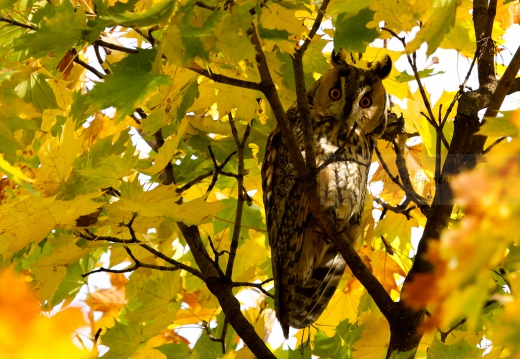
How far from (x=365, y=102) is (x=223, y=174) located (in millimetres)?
631

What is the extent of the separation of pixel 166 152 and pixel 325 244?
86 centimetres

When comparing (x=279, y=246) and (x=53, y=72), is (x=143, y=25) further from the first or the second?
(x=279, y=246)

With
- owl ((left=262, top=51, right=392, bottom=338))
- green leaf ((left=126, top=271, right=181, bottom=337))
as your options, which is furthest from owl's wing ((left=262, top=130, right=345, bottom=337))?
green leaf ((left=126, top=271, right=181, bottom=337))

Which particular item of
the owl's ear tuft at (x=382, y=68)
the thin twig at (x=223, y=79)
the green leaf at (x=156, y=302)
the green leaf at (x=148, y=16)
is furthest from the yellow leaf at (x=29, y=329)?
the owl's ear tuft at (x=382, y=68)

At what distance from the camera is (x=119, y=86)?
3.95 feet

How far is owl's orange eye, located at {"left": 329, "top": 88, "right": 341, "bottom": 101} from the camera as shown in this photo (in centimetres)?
221

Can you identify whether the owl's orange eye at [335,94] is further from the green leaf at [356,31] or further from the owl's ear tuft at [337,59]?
the green leaf at [356,31]

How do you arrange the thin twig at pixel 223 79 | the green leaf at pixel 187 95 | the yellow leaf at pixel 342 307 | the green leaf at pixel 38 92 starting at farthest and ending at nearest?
the yellow leaf at pixel 342 307
the green leaf at pixel 38 92
the green leaf at pixel 187 95
the thin twig at pixel 223 79

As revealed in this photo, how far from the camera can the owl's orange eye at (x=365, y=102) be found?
2216 millimetres

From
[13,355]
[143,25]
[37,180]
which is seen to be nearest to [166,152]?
[37,180]

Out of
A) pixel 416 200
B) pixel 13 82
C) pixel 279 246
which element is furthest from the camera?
pixel 279 246

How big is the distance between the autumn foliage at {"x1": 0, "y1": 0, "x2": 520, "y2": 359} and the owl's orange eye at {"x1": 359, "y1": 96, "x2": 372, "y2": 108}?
3.7 inches

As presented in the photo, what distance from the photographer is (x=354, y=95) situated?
7.09 feet

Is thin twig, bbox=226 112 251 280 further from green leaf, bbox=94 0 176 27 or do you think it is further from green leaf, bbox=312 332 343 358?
green leaf, bbox=94 0 176 27
